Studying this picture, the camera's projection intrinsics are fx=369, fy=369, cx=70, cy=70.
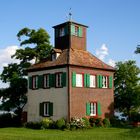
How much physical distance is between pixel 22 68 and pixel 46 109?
28.3ft

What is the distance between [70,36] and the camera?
43844 millimetres

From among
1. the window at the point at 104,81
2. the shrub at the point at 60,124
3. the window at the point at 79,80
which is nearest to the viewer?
the shrub at the point at 60,124

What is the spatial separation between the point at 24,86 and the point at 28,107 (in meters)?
3.96

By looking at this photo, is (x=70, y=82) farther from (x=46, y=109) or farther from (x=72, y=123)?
(x=46, y=109)

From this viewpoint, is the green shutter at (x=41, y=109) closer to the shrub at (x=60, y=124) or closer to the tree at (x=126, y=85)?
the shrub at (x=60, y=124)

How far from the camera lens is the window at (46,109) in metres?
41.6

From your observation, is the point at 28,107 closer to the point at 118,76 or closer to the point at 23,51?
the point at 23,51

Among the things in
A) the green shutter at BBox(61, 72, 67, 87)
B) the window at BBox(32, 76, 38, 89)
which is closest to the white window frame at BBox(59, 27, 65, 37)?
the window at BBox(32, 76, 38, 89)

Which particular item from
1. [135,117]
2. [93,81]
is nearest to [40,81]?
[93,81]

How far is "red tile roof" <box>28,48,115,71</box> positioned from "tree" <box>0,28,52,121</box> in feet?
11.8

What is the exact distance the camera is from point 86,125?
127 ft

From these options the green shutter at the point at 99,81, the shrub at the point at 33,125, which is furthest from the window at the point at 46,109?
the green shutter at the point at 99,81

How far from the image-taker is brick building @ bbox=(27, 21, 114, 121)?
40094 millimetres

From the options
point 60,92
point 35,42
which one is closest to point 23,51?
point 35,42
